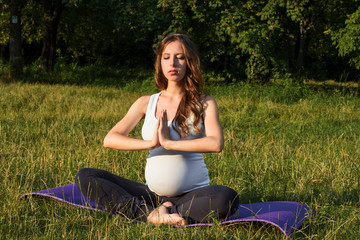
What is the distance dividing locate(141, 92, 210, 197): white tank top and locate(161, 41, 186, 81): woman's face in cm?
33

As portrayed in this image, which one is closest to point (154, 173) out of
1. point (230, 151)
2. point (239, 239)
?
point (239, 239)

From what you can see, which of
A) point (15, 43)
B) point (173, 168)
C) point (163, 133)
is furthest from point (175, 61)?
point (15, 43)

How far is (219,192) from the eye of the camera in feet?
10.9

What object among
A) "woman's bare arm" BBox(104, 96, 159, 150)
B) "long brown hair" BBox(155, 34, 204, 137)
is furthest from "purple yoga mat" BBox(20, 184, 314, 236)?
"long brown hair" BBox(155, 34, 204, 137)

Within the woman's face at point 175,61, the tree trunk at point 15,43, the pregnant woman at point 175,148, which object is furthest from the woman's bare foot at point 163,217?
the tree trunk at point 15,43

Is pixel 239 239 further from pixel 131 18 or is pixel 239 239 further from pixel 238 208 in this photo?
pixel 131 18

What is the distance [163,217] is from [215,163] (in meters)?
2.05

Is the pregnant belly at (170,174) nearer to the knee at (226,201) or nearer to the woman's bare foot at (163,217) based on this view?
the woman's bare foot at (163,217)

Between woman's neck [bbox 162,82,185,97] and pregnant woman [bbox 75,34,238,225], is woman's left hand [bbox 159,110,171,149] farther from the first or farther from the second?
woman's neck [bbox 162,82,185,97]

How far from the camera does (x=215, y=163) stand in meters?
5.26

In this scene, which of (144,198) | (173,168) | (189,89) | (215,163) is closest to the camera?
(173,168)

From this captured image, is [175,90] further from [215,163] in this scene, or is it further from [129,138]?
[215,163]

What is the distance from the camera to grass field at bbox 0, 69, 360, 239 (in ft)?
10.6

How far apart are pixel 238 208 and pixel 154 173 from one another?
0.78 m
